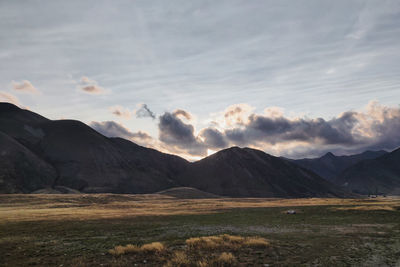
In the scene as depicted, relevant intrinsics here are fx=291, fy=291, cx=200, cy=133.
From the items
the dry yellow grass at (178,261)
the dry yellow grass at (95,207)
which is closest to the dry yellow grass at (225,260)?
the dry yellow grass at (178,261)

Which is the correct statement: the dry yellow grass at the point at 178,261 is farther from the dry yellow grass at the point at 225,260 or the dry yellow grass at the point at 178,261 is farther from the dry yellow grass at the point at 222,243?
the dry yellow grass at the point at 222,243

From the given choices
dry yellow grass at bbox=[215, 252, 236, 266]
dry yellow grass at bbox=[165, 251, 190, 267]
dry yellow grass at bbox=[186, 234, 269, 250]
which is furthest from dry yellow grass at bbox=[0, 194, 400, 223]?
dry yellow grass at bbox=[215, 252, 236, 266]

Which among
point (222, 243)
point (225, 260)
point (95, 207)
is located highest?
point (225, 260)

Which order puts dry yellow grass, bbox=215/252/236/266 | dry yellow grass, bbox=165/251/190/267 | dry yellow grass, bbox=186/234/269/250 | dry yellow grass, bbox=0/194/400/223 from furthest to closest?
dry yellow grass, bbox=0/194/400/223, dry yellow grass, bbox=186/234/269/250, dry yellow grass, bbox=215/252/236/266, dry yellow grass, bbox=165/251/190/267

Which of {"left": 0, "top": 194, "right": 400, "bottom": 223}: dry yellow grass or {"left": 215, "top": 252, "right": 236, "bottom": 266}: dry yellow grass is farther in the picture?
{"left": 0, "top": 194, "right": 400, "bottom": 223}: dry yellow grass

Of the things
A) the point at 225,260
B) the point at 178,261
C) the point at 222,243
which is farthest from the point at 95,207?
the point at 225,260

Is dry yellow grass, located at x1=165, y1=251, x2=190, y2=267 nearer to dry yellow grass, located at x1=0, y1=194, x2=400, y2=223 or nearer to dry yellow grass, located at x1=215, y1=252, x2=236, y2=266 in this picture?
dry yellow grass, located at x1=215, y1=252, x2=236, y2=266

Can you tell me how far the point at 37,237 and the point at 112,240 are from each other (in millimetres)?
8305

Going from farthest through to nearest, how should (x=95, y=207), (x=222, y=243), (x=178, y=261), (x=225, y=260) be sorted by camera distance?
(x=95, y=207) < (x=222, y=243) < (x=225, y=260) < (x=178, y=261)

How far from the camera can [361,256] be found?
1975cm

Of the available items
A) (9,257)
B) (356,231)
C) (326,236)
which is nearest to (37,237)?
(9,257)

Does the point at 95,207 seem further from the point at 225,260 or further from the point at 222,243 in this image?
the point at 225,260

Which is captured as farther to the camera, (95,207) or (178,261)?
(95,207)

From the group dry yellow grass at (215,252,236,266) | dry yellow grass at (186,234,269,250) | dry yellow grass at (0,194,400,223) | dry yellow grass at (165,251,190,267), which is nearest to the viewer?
dry yellow grass at (165,251,190,267)
